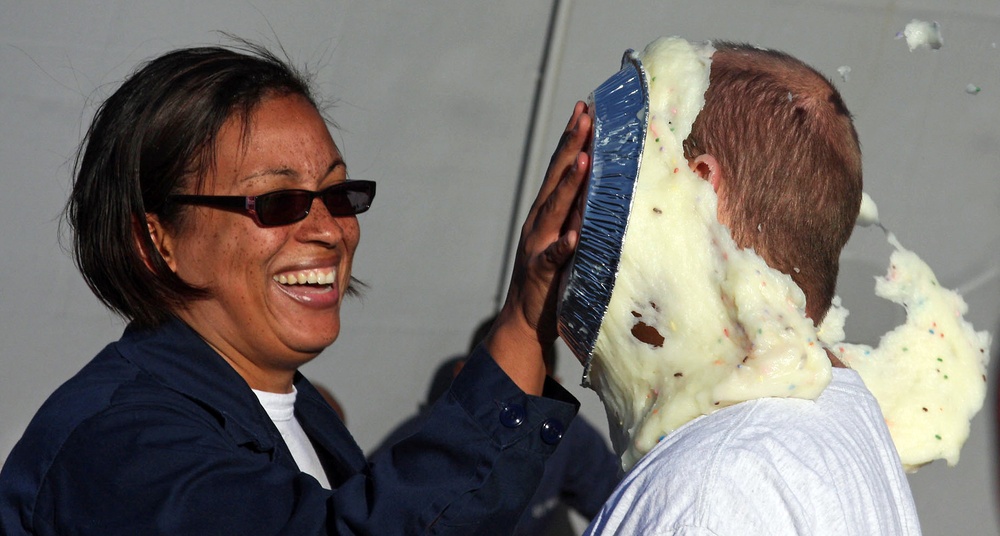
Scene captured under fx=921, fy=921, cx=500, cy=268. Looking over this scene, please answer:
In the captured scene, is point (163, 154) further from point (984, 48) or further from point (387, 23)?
point (984, 48)

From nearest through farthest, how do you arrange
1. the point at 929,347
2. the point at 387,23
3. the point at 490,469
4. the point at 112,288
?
1. the point at 490,469
2. the point at 929,347
3. the point at 112,288
4. the point at 387,23

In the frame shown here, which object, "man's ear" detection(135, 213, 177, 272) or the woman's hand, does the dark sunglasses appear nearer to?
"man's ear" detection(135, 213, 177, 272)

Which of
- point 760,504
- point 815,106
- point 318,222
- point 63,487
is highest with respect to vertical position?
point 815,106

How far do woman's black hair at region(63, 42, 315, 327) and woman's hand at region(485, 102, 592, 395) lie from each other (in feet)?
2.13

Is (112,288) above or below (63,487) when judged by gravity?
above

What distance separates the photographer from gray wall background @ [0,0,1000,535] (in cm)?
338

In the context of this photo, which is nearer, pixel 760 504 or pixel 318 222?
pixel 760 504

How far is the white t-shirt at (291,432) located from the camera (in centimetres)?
186

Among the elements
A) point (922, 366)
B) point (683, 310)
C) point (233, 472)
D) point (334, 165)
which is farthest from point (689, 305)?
point (334, 165)

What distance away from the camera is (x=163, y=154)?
1703 mm

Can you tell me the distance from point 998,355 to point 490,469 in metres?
3.04

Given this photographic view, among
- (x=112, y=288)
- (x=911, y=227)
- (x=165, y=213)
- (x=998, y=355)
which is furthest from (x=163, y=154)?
(x=998, y=355)

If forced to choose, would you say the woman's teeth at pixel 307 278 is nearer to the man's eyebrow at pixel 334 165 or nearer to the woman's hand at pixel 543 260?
the man's eyebrow at pixel 334 165

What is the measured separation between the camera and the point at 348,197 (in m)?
1.88
